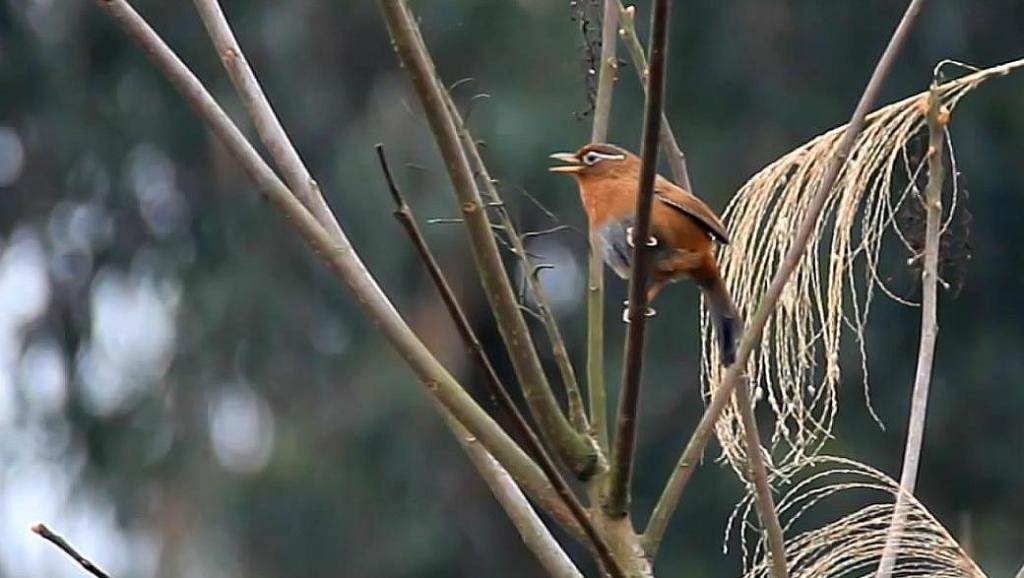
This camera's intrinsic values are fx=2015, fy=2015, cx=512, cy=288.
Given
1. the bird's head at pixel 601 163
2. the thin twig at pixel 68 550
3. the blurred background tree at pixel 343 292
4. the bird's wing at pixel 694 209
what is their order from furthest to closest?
the blurred background tree at pixel 343 292, the bird's head at pixel 601 163, the bird's wing at pixel 694 209, the thin twig at pixel 68 550

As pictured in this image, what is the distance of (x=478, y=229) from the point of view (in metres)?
2.05

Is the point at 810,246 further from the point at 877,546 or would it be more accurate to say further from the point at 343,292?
the point at 343,292

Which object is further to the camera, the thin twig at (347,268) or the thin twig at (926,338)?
the thin twig at (926,338)

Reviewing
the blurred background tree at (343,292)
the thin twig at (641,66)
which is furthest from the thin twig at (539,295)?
the blurred background tree at (343,292)

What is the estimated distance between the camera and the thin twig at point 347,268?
2.02 metres

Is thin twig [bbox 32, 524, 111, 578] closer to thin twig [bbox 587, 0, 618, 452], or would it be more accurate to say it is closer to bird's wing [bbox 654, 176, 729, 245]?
thin twig [bbox 587, 0, 618, 452]

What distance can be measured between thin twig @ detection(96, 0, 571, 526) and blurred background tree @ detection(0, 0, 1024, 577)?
8516mm

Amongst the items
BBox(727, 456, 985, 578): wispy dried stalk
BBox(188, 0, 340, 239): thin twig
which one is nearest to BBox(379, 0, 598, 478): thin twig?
BBox(188, 0, 340, 239): thin twig

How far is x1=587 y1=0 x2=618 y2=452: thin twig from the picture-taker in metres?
2.22

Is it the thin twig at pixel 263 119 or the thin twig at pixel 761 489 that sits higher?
the thin twig at pixel 263 119

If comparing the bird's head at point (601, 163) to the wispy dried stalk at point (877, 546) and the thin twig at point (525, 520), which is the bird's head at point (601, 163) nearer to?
the wispy dried stalk at point (877, 546)

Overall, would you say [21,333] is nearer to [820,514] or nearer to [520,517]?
[820,514]

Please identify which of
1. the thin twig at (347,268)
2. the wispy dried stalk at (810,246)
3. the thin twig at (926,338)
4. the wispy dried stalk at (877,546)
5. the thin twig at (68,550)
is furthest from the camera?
the wispy dried stalk at (810,246)

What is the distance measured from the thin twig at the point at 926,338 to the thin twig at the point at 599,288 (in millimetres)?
324
